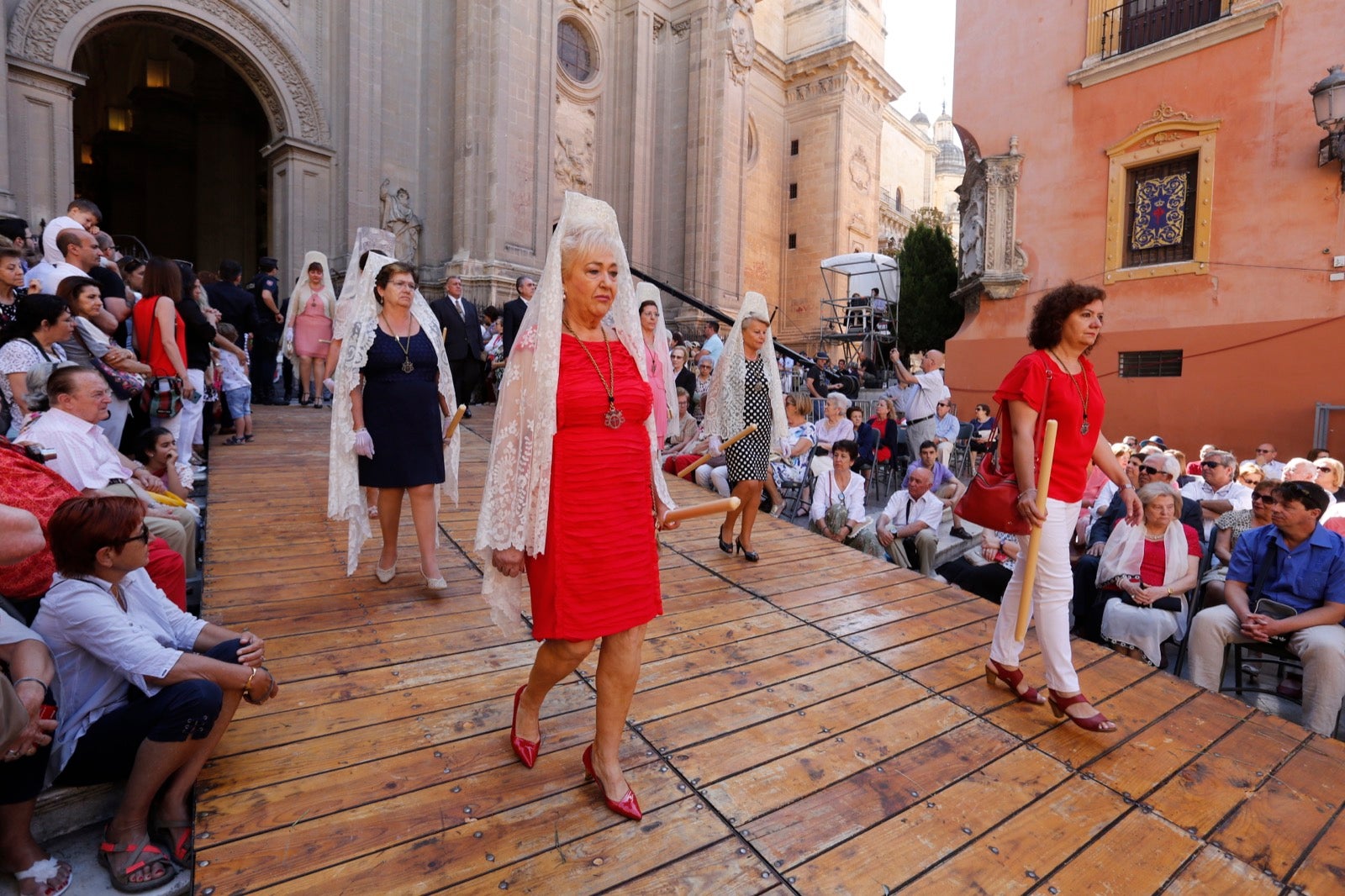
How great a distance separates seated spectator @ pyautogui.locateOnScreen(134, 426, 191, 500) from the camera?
5.09 metres

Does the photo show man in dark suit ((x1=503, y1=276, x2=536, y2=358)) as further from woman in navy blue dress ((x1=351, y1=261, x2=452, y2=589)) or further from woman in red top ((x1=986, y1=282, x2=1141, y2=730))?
woman in red top ((x1=986, y1=282, x2=1141, y2=730))

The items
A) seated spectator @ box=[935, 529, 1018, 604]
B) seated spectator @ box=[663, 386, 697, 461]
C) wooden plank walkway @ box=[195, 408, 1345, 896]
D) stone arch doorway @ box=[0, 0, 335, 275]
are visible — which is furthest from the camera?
stone arch doorway @ box=[0, 0, 335, 275]

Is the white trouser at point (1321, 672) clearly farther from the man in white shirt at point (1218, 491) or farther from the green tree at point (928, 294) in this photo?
the green tree at point (928, 294)

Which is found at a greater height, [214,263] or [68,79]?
[68,79]

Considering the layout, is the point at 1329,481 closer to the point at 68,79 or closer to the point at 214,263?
the point at 68,79

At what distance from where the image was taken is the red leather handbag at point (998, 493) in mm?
3213

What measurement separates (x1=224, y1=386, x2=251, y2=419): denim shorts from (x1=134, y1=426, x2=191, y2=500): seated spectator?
2633mm

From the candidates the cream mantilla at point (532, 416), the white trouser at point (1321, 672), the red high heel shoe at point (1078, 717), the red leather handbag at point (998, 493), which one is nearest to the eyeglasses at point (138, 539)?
the cream mantilla at point (532, 416)

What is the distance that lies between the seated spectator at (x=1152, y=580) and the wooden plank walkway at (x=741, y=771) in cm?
86

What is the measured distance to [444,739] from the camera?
2.82m

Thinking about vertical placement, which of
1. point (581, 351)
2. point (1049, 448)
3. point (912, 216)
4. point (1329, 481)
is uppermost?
point (912, 216)

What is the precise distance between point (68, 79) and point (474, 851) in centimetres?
1372

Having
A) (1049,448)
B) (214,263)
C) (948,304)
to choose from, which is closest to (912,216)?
(948,304)

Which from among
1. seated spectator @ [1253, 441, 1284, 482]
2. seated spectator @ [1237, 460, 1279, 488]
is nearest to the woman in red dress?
seated spectator @ [1237, 460, 1279, 488]
